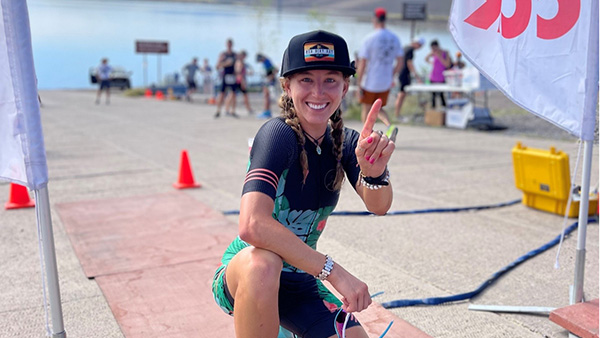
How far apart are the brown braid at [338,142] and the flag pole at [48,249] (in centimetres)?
119

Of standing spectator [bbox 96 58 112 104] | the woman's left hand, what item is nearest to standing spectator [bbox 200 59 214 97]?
standing spectator [bbox 96 58 112 104]

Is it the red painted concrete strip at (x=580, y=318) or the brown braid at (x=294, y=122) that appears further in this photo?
the red painted concrete strip at (x=580, y=318)

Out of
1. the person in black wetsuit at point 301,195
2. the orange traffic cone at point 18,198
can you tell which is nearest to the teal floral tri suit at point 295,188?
the person in black wetsuit at point 301,195

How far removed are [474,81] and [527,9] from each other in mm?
9388

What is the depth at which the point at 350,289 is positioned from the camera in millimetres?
1938

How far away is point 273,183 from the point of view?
79.7 inches

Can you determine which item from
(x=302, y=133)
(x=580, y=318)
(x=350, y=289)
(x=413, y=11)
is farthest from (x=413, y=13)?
(x=350, y=289)

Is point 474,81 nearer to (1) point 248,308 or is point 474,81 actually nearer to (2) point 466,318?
(2) point 466,318

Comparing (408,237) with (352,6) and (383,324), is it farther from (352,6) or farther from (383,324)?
(352,6)

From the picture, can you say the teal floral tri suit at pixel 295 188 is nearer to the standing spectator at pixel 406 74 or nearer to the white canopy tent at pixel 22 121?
the white canopy tent at pixel 22 121

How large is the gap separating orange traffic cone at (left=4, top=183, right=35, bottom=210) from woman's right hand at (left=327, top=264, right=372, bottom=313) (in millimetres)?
4400

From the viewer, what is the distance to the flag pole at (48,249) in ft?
7.63

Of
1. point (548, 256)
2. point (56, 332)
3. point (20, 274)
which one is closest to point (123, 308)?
point (56, 332)

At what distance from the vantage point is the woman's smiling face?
212 centimetres
